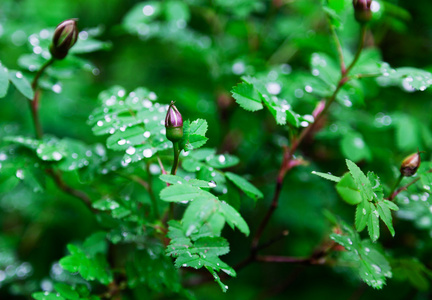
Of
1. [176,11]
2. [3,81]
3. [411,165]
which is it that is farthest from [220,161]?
[176,11]

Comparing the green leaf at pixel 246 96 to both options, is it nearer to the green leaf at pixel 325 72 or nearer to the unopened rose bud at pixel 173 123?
the unopened rose bud at pixel 173 123

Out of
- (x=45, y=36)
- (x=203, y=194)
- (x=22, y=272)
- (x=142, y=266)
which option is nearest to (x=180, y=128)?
(x=203, y=194)

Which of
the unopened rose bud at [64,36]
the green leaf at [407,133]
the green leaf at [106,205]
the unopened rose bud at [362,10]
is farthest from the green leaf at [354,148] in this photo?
the unopened rose bud at [64,36]

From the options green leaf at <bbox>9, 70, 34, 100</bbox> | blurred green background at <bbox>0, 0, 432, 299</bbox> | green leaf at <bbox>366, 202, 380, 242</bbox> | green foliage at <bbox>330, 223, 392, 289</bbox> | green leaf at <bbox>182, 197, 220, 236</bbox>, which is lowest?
blurred green background at <bbox>0, 0, 432, 299</bbox>

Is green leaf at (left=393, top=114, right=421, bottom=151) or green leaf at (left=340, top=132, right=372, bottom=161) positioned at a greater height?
green leaf at (left=340, top=132, right=372, bottom=161)

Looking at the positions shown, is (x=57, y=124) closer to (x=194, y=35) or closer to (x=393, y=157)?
(x=194, y=35)

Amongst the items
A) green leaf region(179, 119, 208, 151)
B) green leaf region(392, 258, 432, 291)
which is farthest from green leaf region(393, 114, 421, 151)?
green leaf region(179, 119, 208, 151)

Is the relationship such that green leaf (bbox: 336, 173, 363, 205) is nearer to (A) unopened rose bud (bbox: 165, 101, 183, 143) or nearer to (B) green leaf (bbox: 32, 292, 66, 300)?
(A) unopened rose bud (bbox: 165, 101, 183, 143)
